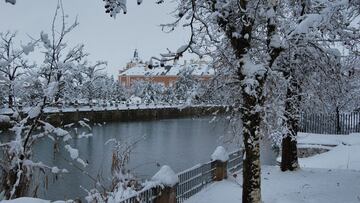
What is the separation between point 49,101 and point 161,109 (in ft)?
171

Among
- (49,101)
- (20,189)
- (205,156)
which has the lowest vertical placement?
(205,156)

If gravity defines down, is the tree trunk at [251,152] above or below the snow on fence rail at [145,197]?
above

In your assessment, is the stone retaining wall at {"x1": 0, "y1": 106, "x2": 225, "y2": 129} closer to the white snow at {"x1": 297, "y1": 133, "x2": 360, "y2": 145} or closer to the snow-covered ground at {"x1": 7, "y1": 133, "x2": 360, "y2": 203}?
→ the white snow at {"x1": 297, "y1": 133, "x2": 360, "y2": 145}

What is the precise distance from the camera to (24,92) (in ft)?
33.8

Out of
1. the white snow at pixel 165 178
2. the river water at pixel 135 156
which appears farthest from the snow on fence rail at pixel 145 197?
the river water at pixel 135 156

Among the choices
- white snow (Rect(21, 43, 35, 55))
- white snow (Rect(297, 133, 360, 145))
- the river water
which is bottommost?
the river water

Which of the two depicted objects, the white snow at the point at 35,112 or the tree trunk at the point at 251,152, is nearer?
the white snow at the point at 35,112

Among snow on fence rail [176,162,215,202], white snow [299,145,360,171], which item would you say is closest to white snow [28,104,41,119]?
snow on fence rail [176,162,215,202]

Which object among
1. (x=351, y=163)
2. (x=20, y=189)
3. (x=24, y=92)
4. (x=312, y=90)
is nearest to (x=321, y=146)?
(x=351, y=163)

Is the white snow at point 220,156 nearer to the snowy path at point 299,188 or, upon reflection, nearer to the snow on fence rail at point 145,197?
the snowy path at point 299,188

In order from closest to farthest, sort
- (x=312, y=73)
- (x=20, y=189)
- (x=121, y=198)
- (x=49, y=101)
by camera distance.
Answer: (x=20, y=189), (x=121, y=198), (x=49, y=101), (x=312, y=73)

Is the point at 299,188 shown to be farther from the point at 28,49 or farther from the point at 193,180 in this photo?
the point at 28,49

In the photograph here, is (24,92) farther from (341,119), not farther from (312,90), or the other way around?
(341,119)

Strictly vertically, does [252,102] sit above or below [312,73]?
below
